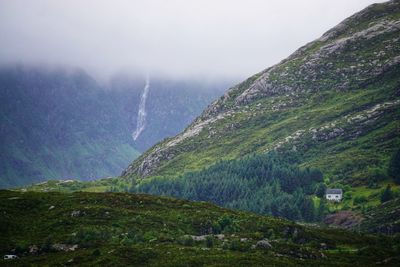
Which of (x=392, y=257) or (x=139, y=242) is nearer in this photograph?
(x=392, y=257)

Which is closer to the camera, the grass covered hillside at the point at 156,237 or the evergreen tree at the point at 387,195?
the grass covered hillside at the point at 156,237

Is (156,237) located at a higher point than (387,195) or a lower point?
higher

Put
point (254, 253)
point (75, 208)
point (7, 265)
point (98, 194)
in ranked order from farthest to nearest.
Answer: point (98, 194), point (75, 208), point (254, 253), point (7, 265)

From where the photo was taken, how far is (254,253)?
118500 mm

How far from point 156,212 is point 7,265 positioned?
162ft

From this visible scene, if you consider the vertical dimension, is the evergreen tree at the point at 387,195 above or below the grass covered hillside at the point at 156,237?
below

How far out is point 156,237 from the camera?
132 m

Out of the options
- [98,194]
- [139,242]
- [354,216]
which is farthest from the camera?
[354,216]

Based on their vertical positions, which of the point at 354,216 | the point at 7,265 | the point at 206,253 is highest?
the point at 7,265

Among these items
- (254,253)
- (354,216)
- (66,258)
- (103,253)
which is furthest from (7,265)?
(354,216)

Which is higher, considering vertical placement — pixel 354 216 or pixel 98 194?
pixel 98 194

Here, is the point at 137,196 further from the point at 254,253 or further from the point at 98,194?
the point at 254,253

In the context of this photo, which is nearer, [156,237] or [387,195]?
[156,237]

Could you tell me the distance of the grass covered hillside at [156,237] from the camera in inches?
4451
